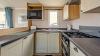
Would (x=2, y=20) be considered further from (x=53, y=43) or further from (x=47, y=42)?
(x=53, y=43)

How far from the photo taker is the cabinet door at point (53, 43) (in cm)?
429

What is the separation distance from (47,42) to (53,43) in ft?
0.61

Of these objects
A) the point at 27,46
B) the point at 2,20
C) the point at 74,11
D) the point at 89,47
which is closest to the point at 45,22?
the point at 74,11

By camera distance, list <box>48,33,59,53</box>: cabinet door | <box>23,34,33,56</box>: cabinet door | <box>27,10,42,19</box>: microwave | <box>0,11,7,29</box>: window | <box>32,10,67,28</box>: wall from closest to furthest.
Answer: <box>23,34,33,56</box>: cabinet door < <box>48,33,59,53</box>: cabinet door < <box>27,10,42,19</box>: microwave < <box>32,10,67,28</box>: wall < <box>0,11,7,29</box>: window

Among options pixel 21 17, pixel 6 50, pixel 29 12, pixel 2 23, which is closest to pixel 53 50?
pixel 29 12

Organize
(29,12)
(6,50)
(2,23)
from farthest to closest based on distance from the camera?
1. (2,23)
2. (29,12)
3. (6,50)

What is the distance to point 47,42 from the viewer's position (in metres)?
4.32

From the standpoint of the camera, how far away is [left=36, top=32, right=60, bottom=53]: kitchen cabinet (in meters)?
4.30

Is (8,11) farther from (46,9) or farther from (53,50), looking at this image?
(53,50)

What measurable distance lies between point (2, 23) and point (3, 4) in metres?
1.06

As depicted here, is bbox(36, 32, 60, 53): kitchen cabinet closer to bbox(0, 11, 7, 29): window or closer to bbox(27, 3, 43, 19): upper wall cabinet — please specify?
bbox(27, 3, 43, 19): upper wall cabinet

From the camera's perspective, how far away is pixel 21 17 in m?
5.93

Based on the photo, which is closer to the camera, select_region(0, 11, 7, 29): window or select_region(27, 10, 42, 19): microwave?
select_region(27, 10, 42, 19): microwave

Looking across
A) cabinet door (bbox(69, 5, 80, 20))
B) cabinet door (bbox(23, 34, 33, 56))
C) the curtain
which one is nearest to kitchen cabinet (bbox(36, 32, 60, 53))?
cabinet door (bbox(69, 5, 80, 20))
